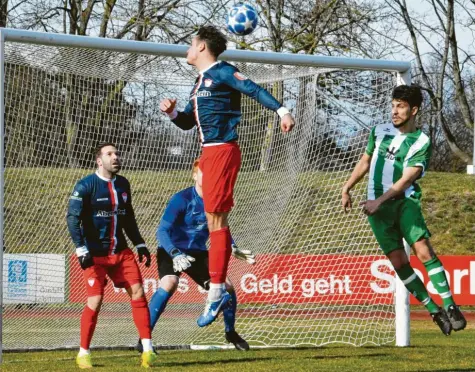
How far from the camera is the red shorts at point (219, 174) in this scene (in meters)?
6.79

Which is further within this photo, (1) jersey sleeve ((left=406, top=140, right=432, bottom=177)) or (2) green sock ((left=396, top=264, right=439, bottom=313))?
(2) green sock ((left=396, top=264, right=439, bottom=313))

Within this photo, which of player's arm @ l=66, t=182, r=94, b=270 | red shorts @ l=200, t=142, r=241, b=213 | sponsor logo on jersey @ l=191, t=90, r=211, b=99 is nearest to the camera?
red shorts @ l=200, t=142, r=241, b=213

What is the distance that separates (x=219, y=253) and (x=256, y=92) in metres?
1.23

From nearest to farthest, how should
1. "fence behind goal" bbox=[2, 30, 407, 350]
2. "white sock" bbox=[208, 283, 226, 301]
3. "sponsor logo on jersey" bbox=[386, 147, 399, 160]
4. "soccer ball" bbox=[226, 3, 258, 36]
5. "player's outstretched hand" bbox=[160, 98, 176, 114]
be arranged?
"white sock" bbox=[208, 283, 226, 301] → "player's outstretched hand" bbox=[160, 98, 176, 114] → "sponsor logo on jersey" bbox=[386, 147, 399, 160] → "soccer ball" bbox=[226, 3, 258, 36] → "fence behind goal" bbox=[2, 30, 407, 350]

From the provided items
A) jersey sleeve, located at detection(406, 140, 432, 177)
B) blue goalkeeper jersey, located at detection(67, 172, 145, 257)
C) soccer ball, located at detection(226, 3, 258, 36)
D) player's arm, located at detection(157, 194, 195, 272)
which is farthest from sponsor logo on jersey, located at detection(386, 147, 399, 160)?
blue goalkeeper jersey, located at detection(67, 172, 145, 257)

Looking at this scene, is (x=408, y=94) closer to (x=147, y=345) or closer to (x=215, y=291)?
(x=215, y=291)

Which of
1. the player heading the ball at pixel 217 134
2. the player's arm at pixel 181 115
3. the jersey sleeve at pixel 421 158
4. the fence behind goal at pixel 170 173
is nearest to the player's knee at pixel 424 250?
the jersey sleeve at pixel 421 158

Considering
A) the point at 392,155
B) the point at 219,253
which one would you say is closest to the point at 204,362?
the point at 219,253

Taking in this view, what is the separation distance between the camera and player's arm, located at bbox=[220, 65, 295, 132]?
6.37 meters

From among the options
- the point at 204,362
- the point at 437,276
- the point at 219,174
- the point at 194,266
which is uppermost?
the point at 219,174

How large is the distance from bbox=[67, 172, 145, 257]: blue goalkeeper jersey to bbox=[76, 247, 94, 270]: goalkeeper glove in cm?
20

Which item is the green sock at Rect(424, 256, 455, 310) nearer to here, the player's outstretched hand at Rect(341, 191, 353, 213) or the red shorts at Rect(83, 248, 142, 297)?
the player's outstretched hand at Rect(341, 191, 353, 213)

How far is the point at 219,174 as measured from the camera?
677 cm

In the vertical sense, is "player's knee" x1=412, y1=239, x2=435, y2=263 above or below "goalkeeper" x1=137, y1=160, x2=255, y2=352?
above
